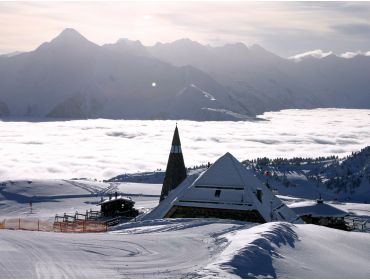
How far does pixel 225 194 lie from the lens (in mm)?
31422

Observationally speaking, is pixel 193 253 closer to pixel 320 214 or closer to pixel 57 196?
pixel 320 214

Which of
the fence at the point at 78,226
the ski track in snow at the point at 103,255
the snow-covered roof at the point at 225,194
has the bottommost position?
the fence at the point at 78,226

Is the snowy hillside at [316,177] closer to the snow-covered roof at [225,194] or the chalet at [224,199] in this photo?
the snow-covered roof at [225,194]

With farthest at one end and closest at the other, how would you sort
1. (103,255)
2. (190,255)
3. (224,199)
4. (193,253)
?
(224,199) < (193,253) < (190,255) < (103,255)

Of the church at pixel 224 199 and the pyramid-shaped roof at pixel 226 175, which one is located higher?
the pyramid-shaped roof at pixel 226 175

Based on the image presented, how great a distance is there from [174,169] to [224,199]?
797 centimetres

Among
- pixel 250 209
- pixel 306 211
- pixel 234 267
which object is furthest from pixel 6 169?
pixel 234 267

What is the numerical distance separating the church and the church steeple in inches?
133

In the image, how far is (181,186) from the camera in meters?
34.8

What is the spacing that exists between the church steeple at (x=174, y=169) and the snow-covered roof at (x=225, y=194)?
3.52 m

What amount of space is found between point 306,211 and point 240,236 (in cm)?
2636

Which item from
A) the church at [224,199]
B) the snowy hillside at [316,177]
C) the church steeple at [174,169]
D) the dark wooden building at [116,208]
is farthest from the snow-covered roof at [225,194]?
the snowy hillside at [316,177]

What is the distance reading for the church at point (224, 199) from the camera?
30406mm

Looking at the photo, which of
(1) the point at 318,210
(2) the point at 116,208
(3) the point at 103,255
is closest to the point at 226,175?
(1) the point at 318,210
